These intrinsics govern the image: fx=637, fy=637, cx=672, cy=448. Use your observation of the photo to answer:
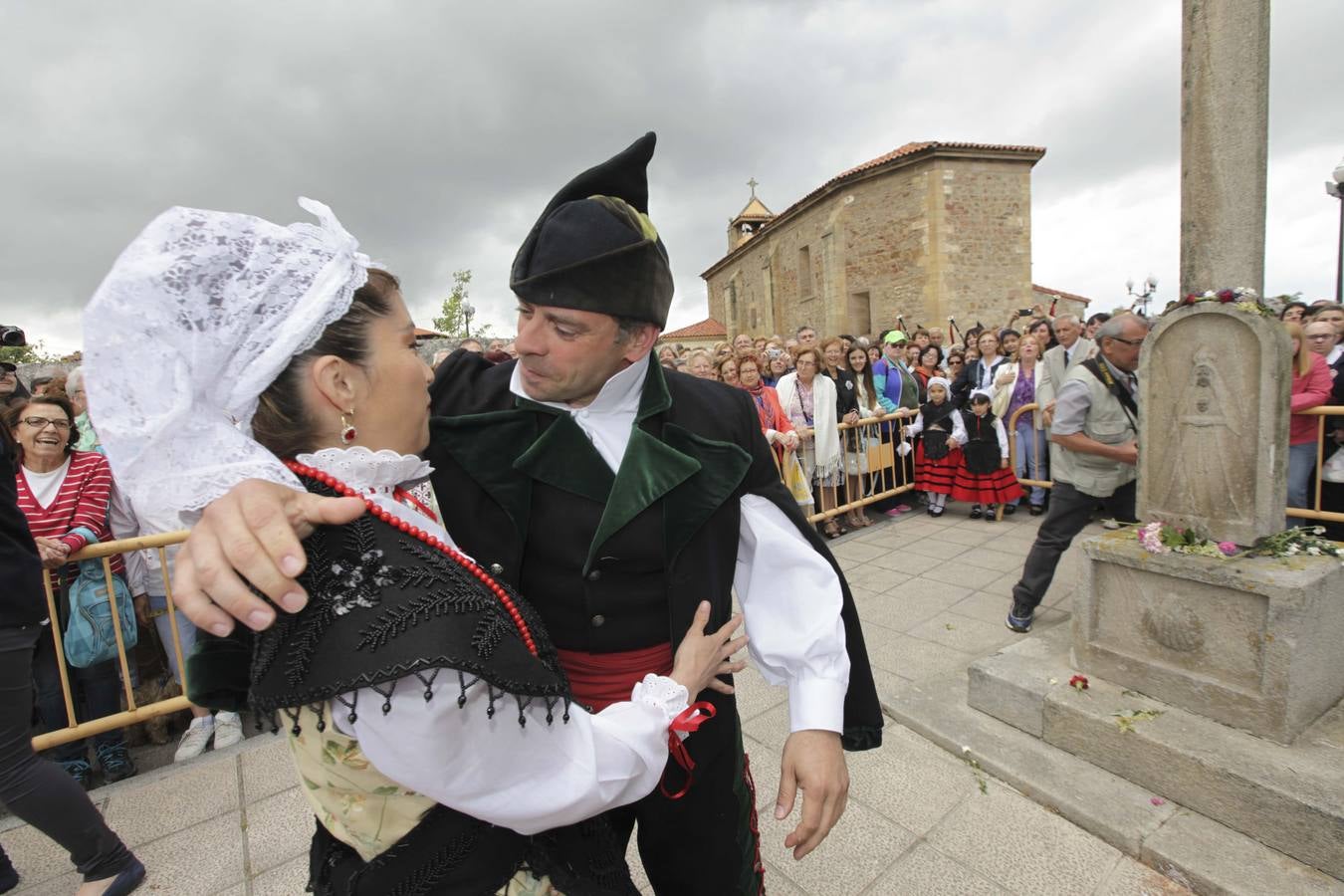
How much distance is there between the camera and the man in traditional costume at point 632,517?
1359 millimetres

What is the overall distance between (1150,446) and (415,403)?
3.29 metres

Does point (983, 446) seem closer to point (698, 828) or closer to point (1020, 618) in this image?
point (1020, 618)

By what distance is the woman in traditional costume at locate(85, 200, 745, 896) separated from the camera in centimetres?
84

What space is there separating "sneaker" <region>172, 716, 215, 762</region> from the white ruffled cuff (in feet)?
11.5

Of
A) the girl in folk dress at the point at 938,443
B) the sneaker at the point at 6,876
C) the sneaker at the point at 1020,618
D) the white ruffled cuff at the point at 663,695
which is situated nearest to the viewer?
the white ruffled cuff at the point at 663,695

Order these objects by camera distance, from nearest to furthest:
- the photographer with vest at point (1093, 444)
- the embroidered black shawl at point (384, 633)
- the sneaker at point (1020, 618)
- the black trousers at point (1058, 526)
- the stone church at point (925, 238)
Result: the embroidered black shawl at point (384, 633)
the photographer with vest at point (1093, 444)
the black trousers at point (1058, 526)
the sneaker at point (1020, 618)
the stone church at point (925, 238)

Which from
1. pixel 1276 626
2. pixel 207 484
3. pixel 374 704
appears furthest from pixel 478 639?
pixel 1276 626

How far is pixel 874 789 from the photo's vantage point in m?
2.76

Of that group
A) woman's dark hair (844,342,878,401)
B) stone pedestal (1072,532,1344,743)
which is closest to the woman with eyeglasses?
stone pedestal (1072,532,1344,743)

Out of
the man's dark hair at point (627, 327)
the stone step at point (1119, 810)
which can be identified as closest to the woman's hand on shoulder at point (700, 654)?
the man's dark hair at point (627, 327)

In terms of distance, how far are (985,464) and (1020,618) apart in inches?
121

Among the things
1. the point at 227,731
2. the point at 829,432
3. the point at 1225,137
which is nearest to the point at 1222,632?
the point at 1225,137

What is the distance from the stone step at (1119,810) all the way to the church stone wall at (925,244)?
755 inches

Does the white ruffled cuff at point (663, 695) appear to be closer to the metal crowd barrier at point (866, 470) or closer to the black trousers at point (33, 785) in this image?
the black trousers at point (33, 785)
